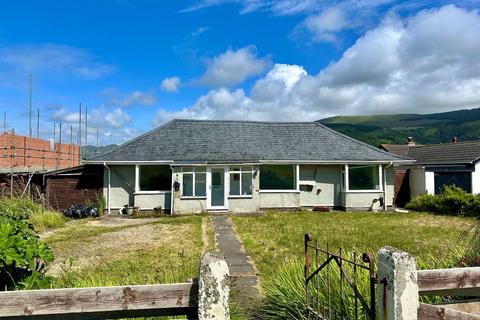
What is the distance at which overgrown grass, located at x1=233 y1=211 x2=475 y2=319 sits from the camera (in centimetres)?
446

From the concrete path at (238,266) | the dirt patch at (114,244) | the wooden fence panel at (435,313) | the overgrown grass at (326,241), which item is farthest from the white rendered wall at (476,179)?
the wooden fence panel at (435,313)

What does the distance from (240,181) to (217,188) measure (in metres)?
1.26

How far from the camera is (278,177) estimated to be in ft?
68.5

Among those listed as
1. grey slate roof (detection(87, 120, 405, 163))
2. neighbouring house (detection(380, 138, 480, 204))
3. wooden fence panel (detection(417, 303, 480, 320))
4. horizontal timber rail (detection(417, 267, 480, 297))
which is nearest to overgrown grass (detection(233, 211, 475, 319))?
horizontal timber rail (detection(417, 267, 480, 297))

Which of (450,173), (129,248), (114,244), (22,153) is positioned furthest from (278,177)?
(22,153)

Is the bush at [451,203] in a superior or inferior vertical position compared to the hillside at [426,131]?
inferior

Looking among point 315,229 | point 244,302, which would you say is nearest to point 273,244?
point 315,229

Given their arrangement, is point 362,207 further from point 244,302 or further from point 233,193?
point 244,302

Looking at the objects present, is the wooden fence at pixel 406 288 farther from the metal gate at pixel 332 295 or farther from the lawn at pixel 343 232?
the lawn at pixel 343 232

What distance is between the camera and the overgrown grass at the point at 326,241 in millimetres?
4457

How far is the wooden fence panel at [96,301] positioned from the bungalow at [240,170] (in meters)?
16.4

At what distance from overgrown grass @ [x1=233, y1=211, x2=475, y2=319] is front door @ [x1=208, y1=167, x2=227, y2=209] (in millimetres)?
1814

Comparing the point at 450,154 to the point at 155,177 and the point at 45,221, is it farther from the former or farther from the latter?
the point at 45,221

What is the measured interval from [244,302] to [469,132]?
147951 millimetres
